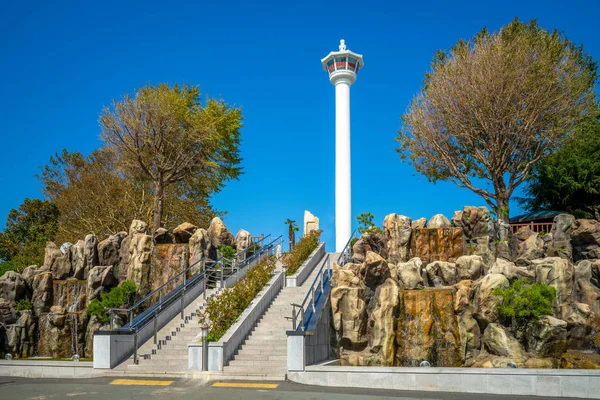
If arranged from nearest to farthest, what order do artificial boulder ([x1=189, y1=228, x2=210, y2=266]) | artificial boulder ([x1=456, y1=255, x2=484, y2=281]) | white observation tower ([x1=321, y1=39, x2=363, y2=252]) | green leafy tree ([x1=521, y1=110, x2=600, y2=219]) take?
artificial boulder ([x1=456, y1=255, x2=484, y2=281])
artificial boulder ([x1=189, y1=228, x2=210, y2=266])
green leafy tree ([x1=521, y1=110, x2=600, y2=219])
white observation tower ([x1=321, y1=39, x2=363, y2=252])

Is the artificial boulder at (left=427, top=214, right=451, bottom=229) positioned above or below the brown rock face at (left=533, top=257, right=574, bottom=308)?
above

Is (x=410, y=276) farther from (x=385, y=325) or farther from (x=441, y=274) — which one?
(x=385, y=325)

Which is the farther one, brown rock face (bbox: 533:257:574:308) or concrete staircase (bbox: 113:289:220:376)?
brown rock face (bbox: 533:257:574:308)

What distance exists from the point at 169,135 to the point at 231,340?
22241 mm

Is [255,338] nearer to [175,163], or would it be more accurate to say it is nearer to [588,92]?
[175,163]

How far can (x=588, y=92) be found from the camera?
3569 centimetres

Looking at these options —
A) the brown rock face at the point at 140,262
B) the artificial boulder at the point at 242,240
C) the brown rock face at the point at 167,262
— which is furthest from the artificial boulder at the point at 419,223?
the brown rock face at the point at 140,262

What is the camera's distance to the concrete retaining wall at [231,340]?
1573 centimetres

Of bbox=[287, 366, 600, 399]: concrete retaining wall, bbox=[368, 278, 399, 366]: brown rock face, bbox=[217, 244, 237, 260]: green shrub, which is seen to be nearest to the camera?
bbox=[287, 366, 600, 399]: concrete retaining wall

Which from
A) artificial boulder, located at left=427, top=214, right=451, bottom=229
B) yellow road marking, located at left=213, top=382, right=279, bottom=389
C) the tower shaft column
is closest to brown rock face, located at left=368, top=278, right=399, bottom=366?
yellow road marking, located at left=213, top=382, right=279, bottom=389

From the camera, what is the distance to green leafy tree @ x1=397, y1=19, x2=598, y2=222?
32.7 meters

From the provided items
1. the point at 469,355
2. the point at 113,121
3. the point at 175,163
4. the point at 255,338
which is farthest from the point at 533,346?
the point at 113,121

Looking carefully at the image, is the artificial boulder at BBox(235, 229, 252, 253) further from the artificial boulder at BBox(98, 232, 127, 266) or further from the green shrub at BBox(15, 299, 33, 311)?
the green shrub at BBox(15, 299, 33, 311)

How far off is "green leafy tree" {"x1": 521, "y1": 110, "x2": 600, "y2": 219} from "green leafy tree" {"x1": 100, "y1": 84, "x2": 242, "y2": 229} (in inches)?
895
